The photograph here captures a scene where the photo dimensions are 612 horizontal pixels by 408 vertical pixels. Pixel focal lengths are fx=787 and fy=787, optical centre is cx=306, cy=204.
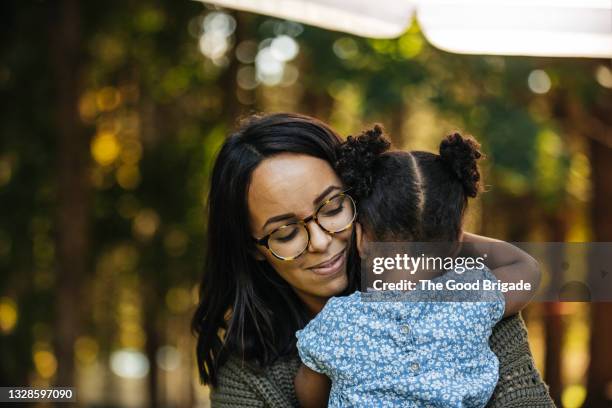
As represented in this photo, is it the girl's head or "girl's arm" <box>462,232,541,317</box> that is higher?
the girl's head

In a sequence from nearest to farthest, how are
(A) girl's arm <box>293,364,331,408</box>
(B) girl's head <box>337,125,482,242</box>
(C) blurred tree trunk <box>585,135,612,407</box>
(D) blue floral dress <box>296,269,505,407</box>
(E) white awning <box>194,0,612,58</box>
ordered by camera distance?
(D) blue floral dress <box>296,269,505,407</box>
(B) girl's head <box>337,125,482,242</box>
(A) girl's arm <box>293,364,331,408</box>
(E) white awning <box>194,0,612,58</box>
(C) blurred tree trunk <box>585,135,612,407</box>

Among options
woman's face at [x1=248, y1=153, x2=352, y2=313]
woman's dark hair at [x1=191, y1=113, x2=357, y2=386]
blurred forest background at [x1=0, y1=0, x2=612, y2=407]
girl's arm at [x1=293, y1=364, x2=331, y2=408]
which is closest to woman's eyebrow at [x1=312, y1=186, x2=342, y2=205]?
woman's face at [x1=248, y1=153, x2=352, y2=313]

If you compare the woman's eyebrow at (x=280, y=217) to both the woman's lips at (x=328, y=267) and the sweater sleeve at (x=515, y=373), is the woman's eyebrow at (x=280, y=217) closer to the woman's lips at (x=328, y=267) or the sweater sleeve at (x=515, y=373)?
the woman's lips at (x=328, y=267)

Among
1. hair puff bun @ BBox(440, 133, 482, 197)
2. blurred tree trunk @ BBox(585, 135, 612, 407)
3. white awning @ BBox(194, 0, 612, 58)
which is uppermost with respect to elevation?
white awning @ BBox(194, 0, 612, 58)

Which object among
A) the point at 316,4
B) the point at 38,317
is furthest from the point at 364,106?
the point at 38,317

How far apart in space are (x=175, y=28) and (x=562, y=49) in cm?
596

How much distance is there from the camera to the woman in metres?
2.05

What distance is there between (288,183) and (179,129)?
8.26m

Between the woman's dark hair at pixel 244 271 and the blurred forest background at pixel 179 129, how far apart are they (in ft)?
11.5

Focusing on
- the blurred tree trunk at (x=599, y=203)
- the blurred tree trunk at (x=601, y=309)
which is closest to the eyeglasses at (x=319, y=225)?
the blurred tree trunk at (x=601, y=309)

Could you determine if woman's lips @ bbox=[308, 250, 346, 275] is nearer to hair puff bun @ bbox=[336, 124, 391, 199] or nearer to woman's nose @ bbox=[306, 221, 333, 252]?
woman's nose @ bbox=[306, 221, 333, 252]

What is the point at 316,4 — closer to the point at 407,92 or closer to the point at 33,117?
the point at 407,92

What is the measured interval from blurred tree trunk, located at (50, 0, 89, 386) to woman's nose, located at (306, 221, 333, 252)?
474 centimetres

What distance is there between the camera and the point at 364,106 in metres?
5.78
